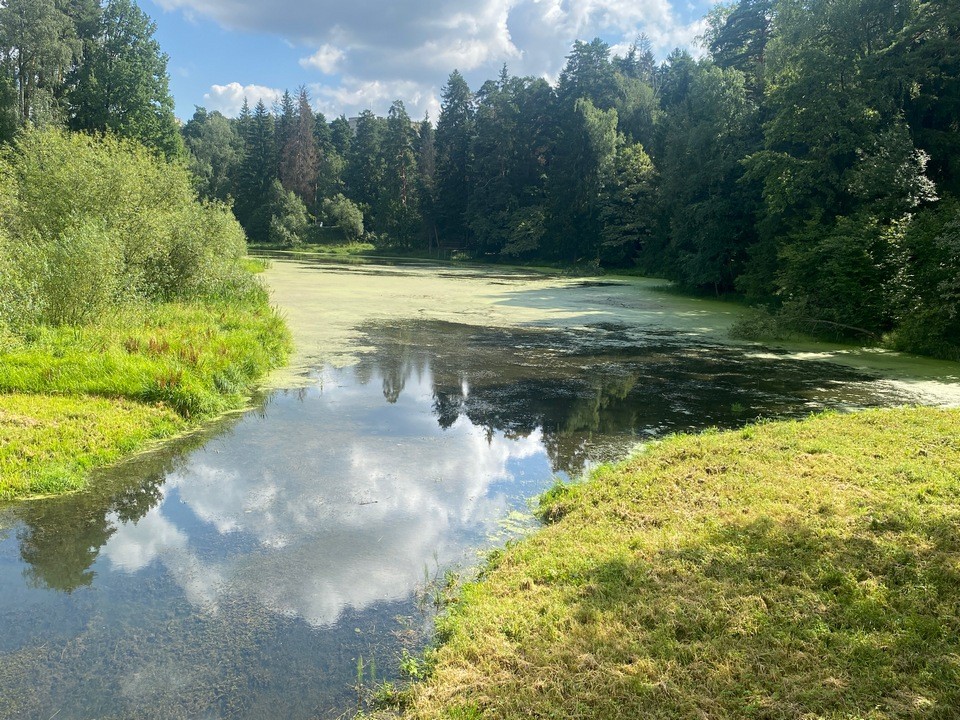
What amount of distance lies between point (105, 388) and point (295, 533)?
4.46 m

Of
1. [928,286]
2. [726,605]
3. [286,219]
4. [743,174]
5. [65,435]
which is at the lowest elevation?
[65,435]

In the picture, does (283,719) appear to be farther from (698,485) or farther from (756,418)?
(756,418)

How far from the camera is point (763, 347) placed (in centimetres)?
1638

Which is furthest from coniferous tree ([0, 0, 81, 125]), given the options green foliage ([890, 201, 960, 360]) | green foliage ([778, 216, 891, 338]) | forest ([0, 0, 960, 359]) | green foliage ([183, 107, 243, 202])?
green foliage ([890, 201, 960, 360])

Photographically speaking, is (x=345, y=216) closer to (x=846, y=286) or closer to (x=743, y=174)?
(x=743, y=174)

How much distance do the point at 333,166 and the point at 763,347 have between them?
2696 inches

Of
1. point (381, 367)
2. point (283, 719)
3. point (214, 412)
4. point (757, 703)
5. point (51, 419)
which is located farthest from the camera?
point (381, 367)

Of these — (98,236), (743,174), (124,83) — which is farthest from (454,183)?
(98,236)

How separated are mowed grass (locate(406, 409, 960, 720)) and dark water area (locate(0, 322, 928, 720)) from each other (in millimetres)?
695

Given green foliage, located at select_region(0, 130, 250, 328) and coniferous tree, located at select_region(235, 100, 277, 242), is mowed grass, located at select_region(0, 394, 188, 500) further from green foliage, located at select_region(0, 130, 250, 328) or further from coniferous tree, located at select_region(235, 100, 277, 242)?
coniferous tree, located at select_region(235, 100, 277, 242)

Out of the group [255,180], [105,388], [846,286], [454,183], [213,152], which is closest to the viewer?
[105,388]

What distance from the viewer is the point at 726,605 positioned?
375 cm

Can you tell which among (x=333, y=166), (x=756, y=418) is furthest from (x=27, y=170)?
(x=333, y=166)

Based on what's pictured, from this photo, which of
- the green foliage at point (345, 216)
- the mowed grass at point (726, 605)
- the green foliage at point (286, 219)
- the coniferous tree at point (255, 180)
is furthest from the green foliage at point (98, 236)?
the coniferous tree at point (255, 180)
